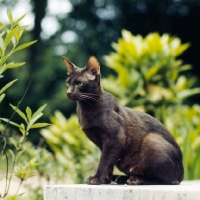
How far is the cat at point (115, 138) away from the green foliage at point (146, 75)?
11.0ft

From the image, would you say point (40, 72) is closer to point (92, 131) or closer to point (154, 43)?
point (154, 43)

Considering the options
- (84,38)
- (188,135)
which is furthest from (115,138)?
(84,38)

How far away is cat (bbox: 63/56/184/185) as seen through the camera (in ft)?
9.57

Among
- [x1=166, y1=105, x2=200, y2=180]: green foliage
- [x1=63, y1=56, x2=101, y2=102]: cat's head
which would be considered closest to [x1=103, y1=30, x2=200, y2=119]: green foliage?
[x1=166, y1=105, x2=200, y2=180]: green foliage

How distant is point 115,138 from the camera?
292 centimetres

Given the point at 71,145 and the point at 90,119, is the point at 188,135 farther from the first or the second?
the point at 71,145

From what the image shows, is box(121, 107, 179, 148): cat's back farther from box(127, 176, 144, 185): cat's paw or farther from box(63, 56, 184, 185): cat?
box(127, 176, 144, 185): cat's paw

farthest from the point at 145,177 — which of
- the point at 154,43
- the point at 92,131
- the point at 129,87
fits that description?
the point at 154,43

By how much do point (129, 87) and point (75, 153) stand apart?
3.67 feet

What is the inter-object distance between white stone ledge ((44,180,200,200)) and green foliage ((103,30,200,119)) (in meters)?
3.62

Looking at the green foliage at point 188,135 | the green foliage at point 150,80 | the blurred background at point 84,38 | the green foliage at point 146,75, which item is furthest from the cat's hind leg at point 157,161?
the blurred background at point 84,38

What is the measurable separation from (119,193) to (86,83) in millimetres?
635

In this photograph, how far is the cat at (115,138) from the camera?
2916mm

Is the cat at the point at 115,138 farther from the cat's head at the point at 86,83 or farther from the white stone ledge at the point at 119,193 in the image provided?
the white stone ledge at the point at 119,193
